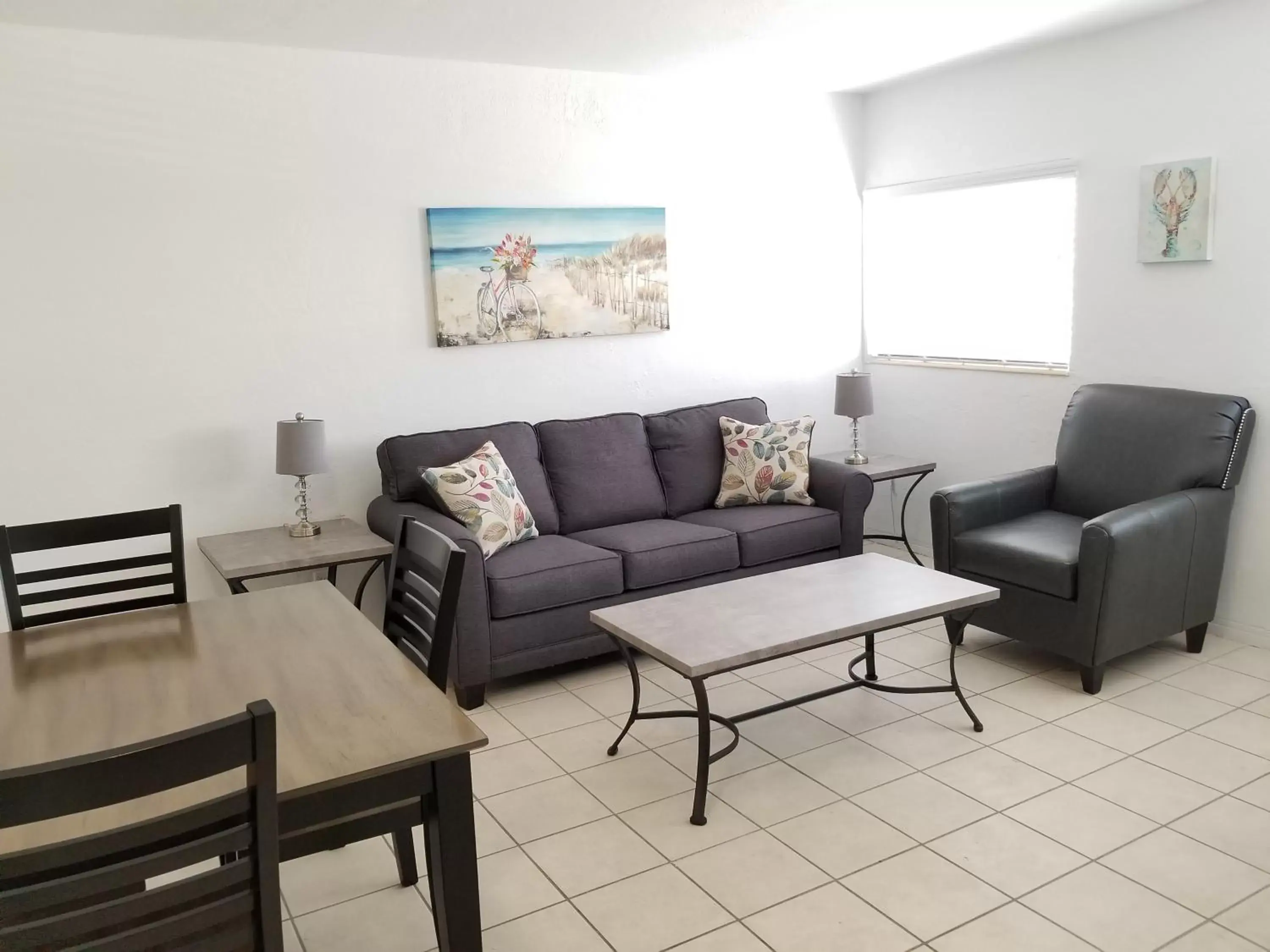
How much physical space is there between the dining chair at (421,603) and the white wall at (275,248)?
5.89 ft

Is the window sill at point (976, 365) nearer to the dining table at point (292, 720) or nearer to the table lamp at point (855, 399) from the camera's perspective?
the table lamp at point (855, 399)

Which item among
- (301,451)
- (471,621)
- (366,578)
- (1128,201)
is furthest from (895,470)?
(301,451)

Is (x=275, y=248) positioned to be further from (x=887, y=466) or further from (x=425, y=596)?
(x=887, y=466)

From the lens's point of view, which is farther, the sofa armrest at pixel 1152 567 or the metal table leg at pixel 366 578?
the metal table leg at pixel 366 578

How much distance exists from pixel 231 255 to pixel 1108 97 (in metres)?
3.71

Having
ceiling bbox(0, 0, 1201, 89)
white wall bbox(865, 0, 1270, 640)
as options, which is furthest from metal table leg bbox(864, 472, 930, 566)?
ceiling bbox(0, 0, 1201, 89)

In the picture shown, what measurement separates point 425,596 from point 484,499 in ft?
5.16

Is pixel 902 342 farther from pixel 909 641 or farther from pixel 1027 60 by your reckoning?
pixel 909 641

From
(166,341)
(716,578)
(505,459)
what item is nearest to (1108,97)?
(716,578)

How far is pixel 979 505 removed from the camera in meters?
4.16

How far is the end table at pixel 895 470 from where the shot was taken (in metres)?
4.92

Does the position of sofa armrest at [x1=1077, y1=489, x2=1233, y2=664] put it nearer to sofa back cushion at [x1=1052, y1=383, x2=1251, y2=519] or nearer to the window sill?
sofa back cushion at [x1=1052, y1=383, x2=1251, y2=519]

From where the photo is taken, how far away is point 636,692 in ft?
10.8

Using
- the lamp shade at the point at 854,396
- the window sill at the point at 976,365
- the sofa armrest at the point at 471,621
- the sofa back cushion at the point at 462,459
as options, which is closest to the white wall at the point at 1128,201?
the window sill at the point at 976,365
